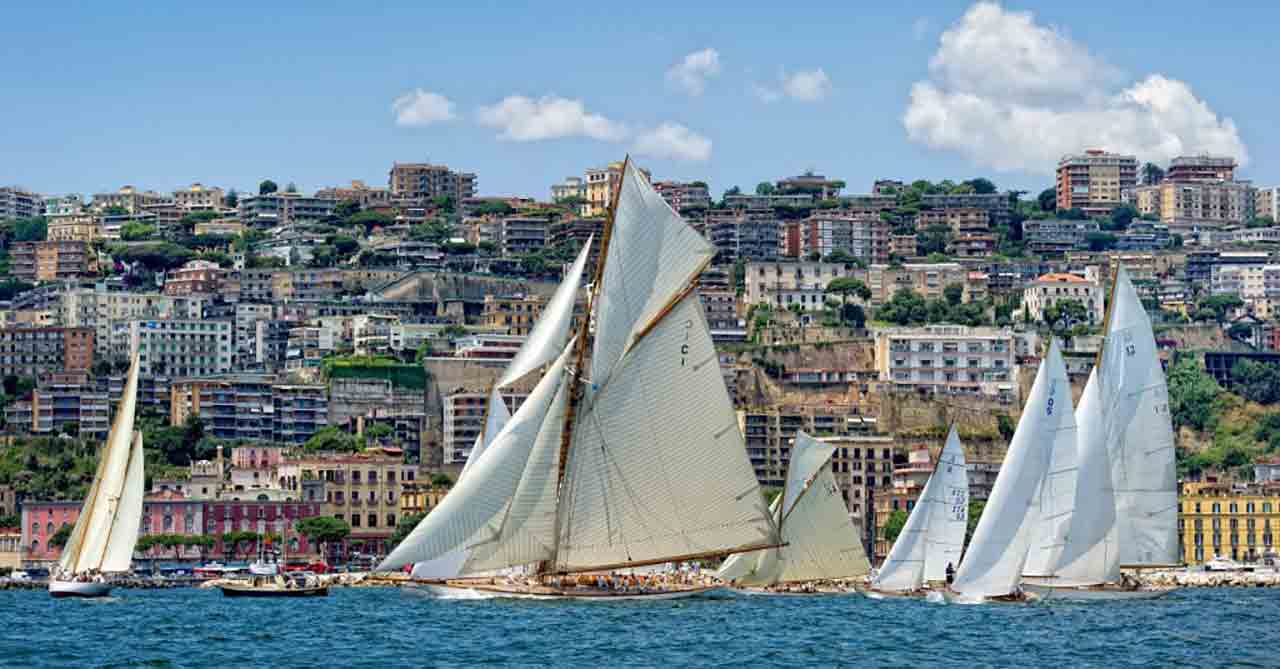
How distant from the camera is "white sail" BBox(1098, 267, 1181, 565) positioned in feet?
221

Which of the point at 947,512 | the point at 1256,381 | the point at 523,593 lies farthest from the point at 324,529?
the point at 1256,381

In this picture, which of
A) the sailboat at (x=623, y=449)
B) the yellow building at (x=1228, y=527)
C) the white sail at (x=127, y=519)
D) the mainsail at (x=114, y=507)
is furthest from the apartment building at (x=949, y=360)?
the sailboat at (x=623, y=449)

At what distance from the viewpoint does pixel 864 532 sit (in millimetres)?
139625

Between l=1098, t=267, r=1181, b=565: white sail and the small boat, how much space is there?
107 feet

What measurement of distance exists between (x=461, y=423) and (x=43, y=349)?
4113cm

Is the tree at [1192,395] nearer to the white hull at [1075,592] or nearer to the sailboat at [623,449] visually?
the white hull at [1075,592]

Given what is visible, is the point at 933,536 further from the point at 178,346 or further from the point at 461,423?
the point at 178,346

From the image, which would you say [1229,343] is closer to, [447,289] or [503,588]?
[447,289]

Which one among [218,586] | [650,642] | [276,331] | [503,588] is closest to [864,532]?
[218,586]

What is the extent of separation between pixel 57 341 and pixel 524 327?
109 ft

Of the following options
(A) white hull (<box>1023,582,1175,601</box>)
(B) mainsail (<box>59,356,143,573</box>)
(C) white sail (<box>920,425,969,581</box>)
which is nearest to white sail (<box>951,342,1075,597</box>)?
(A) white hull (<box>1023,582,1175,601</box>)

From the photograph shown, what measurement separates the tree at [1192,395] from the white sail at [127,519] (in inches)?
3949

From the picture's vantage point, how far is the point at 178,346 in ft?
603

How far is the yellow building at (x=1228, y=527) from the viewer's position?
13212 cm
